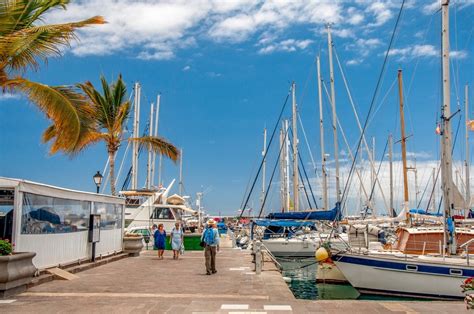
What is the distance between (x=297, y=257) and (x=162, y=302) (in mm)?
26009

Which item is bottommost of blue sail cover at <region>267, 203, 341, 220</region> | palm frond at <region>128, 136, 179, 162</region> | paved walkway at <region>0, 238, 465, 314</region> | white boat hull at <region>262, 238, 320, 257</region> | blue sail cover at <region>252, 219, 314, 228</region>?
white boat hull at <region>262, 238, 320, 257</region>

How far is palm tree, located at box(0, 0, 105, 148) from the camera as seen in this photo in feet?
38.2

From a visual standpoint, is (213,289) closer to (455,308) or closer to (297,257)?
(455,308)

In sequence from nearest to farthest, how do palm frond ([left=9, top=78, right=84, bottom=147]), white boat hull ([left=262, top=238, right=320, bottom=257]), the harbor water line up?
palm frond ([left=9, top=78, right=84, bottom=147]), the harbor water, white boat hull ([left=262, top=238, right=320, bottom=257])

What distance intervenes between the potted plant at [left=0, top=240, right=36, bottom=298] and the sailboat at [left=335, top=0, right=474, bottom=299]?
12.9m

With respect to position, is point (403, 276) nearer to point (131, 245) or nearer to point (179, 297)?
point (179, 297)

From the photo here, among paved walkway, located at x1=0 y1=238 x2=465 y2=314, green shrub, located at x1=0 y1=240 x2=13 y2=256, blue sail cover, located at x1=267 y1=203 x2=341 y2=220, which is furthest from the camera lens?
blue sail cover, located at x1=267 y1=203 x2=341 y2=220

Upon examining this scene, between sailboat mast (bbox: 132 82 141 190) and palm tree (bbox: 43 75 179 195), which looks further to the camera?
sailboat mast (bbox: 132 82 141 190)

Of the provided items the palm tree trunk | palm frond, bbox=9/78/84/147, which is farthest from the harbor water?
palm frond, bbox=9/78/84/147

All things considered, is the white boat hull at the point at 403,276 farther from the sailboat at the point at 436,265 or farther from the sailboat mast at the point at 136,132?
the sailboat mast at the point at 136,132

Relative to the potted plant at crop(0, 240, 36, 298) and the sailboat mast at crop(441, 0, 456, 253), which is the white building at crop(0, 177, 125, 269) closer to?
the potted plant at crop(0, 240, 36, 298)

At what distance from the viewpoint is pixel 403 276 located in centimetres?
1825

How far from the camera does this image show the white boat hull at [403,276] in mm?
17234

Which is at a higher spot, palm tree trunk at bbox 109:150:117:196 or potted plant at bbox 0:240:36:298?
palm tree trunk at bbox 109:150:117:196
